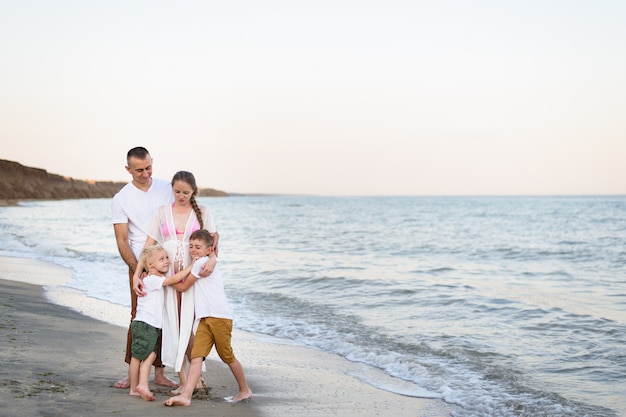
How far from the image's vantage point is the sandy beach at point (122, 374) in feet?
Answer: 14.2

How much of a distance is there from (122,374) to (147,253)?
4.46ft

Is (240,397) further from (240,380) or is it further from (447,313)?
(447,313)

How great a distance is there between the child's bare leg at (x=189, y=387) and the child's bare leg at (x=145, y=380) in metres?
0.15

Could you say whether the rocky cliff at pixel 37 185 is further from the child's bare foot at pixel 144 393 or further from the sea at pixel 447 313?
the child's bare foot at pixel 144 393

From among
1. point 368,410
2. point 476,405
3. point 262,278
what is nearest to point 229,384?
point 368,410

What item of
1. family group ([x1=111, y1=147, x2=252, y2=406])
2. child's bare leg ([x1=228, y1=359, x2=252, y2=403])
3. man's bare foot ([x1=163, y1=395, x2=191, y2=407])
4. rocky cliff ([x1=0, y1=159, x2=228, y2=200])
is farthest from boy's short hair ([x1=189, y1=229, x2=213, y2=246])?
rocky cliff ([x1=0, y1=159, x2=228, y2=200])

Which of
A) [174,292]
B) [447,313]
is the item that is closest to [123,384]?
[174,292]

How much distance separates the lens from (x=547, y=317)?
31.0 ft

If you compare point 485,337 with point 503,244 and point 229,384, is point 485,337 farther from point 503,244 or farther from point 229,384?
point 503,244

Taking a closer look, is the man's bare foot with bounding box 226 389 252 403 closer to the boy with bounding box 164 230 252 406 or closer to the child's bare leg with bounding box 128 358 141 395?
the boy with bounding box 164 230 252 406

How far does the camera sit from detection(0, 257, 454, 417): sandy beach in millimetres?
4332

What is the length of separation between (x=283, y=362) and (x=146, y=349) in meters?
2.18

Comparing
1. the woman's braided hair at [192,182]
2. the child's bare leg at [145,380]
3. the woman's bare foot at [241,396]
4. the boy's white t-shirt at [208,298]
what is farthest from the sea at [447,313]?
the woman's braided hair at [192,182]

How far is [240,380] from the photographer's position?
488cm
